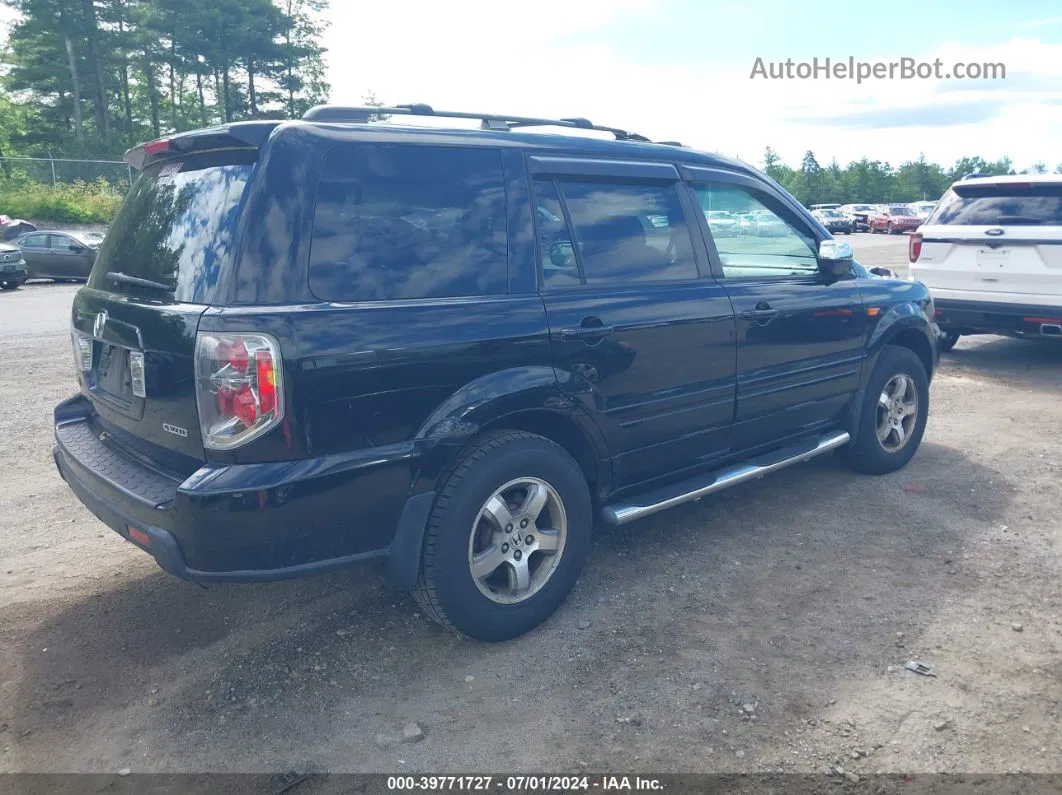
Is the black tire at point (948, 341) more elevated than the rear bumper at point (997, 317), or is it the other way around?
the rear bumper at point (997, 317)

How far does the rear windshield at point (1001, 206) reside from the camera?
8102 mm

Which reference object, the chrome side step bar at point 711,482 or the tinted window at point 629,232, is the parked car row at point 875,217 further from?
the tinted window at point 629,232

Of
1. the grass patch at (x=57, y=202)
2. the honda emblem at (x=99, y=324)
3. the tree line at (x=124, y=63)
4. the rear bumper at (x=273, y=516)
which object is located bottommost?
the rear bumper at (x=273, y=516)

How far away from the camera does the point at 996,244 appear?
27.3 feet

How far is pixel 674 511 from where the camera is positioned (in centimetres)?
490

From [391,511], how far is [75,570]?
6.63 feet

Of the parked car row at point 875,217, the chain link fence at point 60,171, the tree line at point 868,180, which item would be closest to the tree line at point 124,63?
the chain link fence at point 60,171

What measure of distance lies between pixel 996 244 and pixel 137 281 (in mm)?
7915

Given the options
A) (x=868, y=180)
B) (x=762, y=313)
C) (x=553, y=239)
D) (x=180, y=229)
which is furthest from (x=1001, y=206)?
(x=868, y=180)

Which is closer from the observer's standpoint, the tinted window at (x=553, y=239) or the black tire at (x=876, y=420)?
the tinted window at (x=553, y=239)

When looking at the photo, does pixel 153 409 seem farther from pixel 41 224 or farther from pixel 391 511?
pixel 41 224

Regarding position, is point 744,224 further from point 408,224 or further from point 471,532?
point 471,532

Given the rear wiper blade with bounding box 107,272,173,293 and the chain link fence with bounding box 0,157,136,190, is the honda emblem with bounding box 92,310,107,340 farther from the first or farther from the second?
the chain link fence with bounding box 0,157,136,190

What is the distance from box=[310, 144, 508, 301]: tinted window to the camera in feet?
9.81
